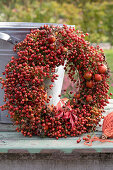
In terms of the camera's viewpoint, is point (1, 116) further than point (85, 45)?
Yes

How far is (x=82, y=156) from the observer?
171cm

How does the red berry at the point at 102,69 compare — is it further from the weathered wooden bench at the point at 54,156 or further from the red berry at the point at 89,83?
the weathered wooden bench at the point at 54,156

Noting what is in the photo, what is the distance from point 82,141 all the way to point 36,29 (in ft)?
2.61

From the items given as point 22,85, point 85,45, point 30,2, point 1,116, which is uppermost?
point 30,2

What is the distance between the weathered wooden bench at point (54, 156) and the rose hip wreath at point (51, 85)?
0.16m

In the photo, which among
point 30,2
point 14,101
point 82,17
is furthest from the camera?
point 30,2

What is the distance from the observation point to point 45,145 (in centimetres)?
171

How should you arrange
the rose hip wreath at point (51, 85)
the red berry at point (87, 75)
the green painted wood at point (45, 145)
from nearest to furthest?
the green painted wood at point (45, 145) → the rose hip wreath at point (51, 85) → the red berry at point (87, 75)

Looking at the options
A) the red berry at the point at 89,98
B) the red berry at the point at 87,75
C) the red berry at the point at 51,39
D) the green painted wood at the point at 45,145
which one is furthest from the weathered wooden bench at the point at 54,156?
the red berry at the point at 51,39

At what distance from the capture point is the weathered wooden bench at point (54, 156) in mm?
1671

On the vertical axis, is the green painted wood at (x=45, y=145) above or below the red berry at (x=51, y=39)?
below

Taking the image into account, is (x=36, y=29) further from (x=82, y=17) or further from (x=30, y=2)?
(x=30, y=2)

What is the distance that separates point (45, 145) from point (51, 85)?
38cm

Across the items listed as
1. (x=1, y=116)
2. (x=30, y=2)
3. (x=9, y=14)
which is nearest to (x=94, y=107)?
(x=1, y=116)
